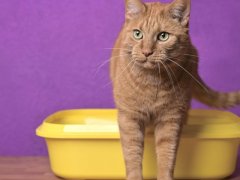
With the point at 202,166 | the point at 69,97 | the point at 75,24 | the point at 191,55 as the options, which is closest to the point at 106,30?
the point at 75,24

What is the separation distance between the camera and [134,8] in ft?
4.37

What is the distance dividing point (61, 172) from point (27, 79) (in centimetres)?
57

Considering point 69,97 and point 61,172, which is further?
point 69,97

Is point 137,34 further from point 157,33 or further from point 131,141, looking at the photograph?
point 131,141

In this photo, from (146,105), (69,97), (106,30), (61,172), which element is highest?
(106,30)

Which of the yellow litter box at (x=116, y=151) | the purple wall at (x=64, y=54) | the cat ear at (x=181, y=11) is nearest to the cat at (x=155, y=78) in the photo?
the cat ear at (x=181, y=11)

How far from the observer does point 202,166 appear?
1.55 meters

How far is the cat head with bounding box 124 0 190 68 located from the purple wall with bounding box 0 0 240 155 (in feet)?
2.09

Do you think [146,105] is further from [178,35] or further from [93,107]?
[93,107]

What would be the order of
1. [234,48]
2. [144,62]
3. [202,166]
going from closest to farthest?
1. [144,62]
2. [202,166]
3. [234,48]

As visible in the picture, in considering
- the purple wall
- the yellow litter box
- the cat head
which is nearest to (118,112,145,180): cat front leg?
the yellow litter box

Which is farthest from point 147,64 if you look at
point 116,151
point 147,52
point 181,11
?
point 116,151

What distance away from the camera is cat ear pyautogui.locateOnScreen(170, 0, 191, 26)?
1.26 metres

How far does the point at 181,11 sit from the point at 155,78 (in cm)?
23
